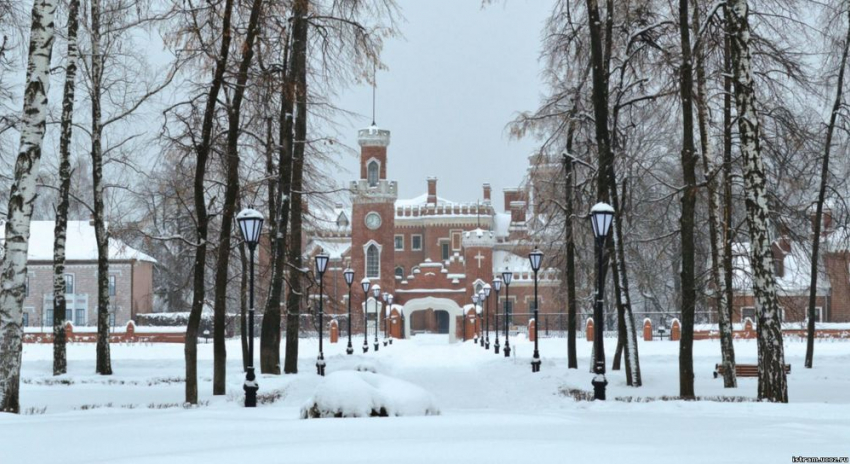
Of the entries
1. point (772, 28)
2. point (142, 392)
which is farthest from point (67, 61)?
point (772, 28)

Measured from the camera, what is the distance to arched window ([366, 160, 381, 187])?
67.1 m

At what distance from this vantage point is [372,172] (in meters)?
67.2

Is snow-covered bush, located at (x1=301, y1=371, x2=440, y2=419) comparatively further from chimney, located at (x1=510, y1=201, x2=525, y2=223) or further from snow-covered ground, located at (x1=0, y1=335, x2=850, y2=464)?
chimney, located at (x1=510, y1=201, x2=525, y2=223)

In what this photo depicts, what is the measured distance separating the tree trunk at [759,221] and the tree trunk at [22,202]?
8799 millimetres

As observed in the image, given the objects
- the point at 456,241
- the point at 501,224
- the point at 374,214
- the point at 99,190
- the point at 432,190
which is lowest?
the point at 99,190

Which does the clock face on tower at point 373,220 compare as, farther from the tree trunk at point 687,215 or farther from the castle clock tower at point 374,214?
the tree trunk at point 687,215

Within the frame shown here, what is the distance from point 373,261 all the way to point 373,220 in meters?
3.19

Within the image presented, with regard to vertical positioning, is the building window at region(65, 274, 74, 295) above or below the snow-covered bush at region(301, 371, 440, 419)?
above

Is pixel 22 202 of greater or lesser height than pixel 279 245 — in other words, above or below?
above

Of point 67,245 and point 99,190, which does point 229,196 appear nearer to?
point 99,190

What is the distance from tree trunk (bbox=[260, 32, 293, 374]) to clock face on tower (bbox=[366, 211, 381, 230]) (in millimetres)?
47614

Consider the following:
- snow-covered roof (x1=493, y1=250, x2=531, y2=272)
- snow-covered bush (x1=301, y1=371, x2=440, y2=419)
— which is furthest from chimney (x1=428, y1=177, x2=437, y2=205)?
snow-covered bush (x1=301, y1=371, x2=440, y2=419)

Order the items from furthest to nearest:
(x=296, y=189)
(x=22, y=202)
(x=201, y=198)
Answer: (x=296, y=189) → (x=201, y=198) → (x=22, y=202)

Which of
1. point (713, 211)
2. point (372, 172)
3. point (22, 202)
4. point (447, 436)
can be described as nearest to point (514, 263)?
point (372, 172)
